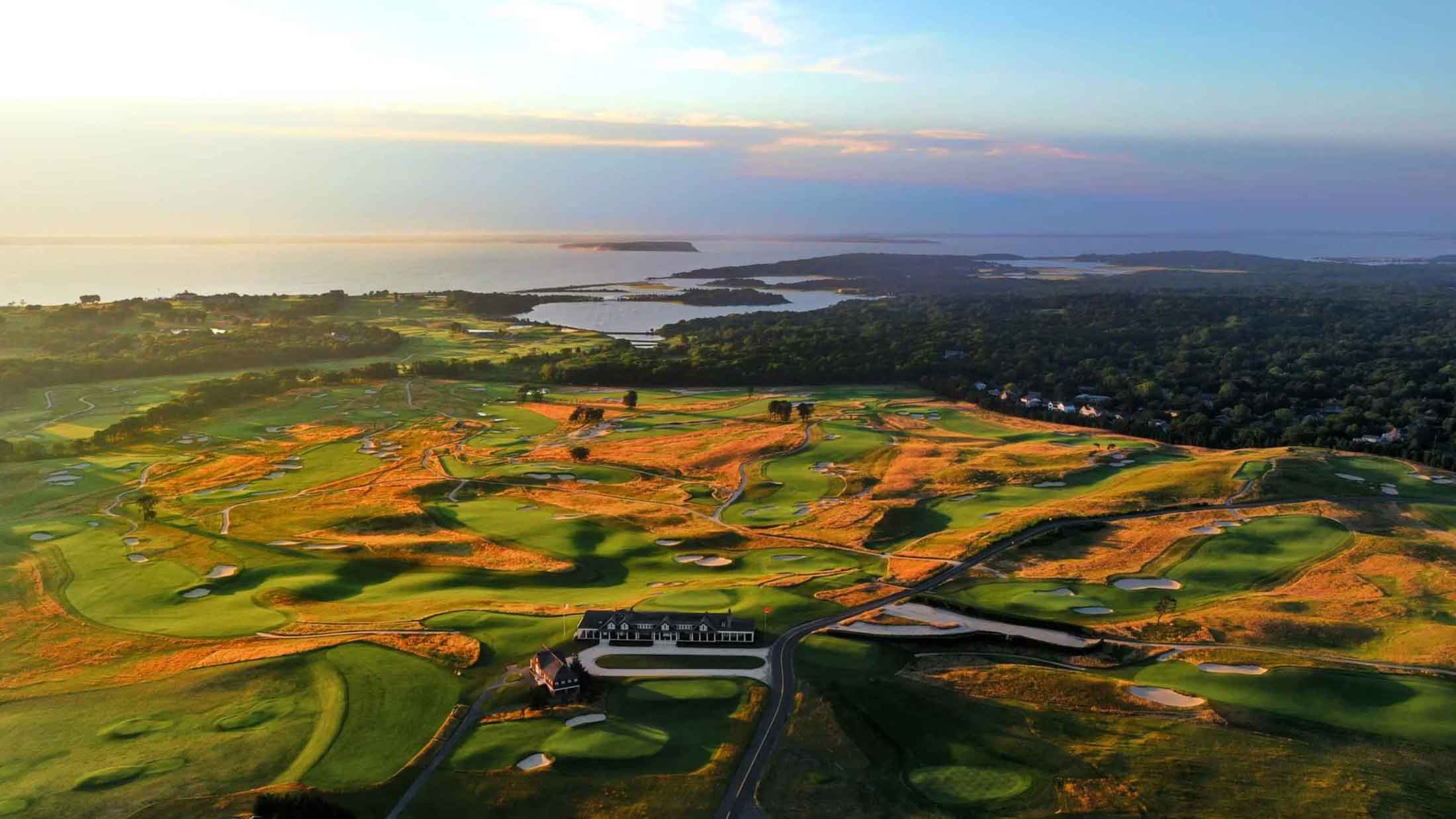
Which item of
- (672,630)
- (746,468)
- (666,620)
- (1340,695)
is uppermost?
(666,620)

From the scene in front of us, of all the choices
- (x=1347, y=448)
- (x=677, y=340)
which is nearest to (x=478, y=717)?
(x=1347, y=448)

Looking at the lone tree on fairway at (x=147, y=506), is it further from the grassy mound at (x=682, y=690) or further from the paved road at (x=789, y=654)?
the paved road at (x=789, y=654)

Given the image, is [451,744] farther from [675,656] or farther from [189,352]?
[189,352]

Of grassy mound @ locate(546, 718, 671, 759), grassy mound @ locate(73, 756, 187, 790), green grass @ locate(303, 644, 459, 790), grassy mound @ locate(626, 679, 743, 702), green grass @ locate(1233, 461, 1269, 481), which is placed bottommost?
grassy mound @ locate(73, 756, 187, 790)

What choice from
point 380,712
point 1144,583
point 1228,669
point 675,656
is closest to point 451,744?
point 380,712

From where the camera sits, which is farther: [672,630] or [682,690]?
[672,630]

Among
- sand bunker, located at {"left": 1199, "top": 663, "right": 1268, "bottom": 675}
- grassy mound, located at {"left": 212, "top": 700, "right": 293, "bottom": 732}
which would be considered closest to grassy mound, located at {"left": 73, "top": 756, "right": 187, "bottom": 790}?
grassy mound, located at {"left": 212, "top": 700, "right": 293, "bottom": 732}

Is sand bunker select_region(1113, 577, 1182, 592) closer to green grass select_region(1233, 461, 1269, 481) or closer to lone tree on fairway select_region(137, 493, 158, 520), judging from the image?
green grass select_region(1233, 461, 1269, 481)
